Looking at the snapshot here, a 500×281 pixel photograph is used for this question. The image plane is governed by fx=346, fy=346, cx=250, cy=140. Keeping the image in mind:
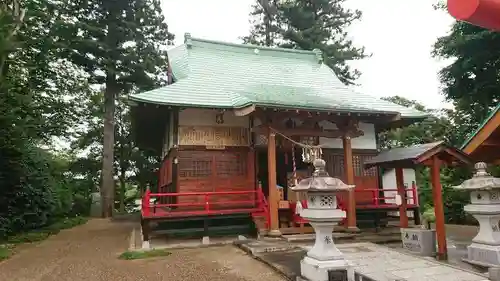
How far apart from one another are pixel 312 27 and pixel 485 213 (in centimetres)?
2100

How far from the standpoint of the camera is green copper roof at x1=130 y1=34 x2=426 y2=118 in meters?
10.9

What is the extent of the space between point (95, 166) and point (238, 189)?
1870cm

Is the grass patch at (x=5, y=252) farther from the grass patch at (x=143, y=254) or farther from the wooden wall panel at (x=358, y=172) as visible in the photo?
the wooden wall panel at (x=358, y=172)

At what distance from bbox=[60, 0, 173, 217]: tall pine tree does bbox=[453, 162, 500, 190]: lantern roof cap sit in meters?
17.6

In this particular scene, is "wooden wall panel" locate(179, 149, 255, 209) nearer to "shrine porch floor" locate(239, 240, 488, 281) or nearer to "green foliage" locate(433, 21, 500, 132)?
"shrine porch floor" locate(239, 240, 488, 281)

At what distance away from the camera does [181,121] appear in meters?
11.5

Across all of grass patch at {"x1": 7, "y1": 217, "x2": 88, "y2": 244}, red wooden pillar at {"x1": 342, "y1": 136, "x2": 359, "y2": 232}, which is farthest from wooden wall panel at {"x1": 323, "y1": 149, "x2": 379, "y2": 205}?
grass patch at {"x1": 7, "y1": 217, "x2": 88, "y2": 244}

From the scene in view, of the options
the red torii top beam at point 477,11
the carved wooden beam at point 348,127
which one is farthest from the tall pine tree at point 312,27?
the red torii top beam at point 477,11

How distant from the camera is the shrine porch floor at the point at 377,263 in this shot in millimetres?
5855

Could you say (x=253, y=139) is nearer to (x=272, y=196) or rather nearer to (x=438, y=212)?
(x=272, y=196)

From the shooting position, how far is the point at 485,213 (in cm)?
690

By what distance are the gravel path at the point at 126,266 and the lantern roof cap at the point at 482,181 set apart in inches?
170

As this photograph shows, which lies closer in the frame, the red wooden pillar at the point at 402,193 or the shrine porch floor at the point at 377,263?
the shrine porch floor at the point at 377,263

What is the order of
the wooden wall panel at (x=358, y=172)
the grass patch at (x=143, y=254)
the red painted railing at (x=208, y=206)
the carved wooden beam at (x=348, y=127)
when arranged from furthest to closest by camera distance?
the wooden wall panel at (x=358, y=172)
the carved wooden beam at (x=348, y=127)
the red painted railing at (x=208, y=206)
the grass patch at (x=143, y=254)
